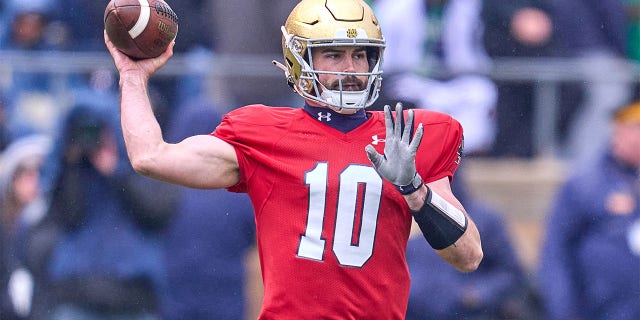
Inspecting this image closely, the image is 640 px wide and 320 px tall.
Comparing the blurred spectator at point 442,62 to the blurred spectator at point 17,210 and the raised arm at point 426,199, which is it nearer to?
the blurred spectator at point 17,210

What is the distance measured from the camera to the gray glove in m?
4.09

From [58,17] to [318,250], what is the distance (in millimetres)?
4218

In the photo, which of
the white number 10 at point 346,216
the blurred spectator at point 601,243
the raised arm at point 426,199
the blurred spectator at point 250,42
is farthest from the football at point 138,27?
the blurred spectator at point 601,243

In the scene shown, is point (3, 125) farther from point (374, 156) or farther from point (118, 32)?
point (374, 156)

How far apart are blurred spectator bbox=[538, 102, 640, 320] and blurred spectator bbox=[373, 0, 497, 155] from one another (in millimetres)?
692

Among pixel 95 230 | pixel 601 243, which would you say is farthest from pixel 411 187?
pixel 601 243

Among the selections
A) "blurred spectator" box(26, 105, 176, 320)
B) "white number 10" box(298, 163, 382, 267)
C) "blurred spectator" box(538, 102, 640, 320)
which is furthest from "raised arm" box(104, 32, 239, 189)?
"blurred spectator" box(538, 102, 640, 320)

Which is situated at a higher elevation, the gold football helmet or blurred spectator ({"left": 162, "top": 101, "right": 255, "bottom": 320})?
the gold football helmet

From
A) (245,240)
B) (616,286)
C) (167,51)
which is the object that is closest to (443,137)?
(167,51)

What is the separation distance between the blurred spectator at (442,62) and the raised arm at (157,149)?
3.09 meters

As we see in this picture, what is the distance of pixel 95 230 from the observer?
6.99 meters

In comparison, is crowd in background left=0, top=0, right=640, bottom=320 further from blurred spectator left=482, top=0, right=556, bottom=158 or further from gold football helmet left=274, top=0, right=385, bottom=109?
gold football helmet left=274, top=0, right=385, bottom=109

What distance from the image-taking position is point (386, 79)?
7480mm

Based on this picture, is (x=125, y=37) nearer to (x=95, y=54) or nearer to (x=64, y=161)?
(x=64, y=161)
